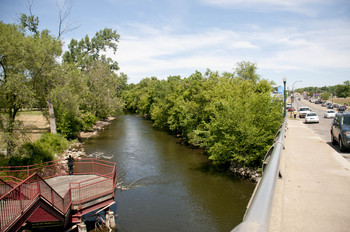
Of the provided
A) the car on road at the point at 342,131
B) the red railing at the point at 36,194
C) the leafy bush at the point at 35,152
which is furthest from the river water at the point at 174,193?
the car on road at the point at 342,131

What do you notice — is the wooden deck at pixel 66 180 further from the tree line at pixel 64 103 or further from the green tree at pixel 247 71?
the green tree at pixel 247 71

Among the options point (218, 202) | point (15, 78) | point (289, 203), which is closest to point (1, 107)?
point (15, 78)

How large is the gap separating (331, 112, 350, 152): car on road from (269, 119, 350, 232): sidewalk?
3466 mm

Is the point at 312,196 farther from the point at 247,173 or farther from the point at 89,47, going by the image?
the point at 89,47

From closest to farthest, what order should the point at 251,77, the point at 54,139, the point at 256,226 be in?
1. the point at 256,226
2. the point at 54,139
3. the point at 251,77

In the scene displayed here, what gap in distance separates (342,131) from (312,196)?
28.6 feet

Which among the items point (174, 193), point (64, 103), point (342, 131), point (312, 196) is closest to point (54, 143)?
point (64, 103)

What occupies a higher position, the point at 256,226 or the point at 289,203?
the point at 256,226

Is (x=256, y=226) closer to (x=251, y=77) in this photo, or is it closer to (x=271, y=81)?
(x=271, y=81)

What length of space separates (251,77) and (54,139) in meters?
41.6

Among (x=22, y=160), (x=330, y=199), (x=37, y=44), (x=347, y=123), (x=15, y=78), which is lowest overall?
(x=22, y=160)

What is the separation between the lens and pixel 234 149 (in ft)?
83.0

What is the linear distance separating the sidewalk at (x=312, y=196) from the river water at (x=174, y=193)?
9713 millimetres

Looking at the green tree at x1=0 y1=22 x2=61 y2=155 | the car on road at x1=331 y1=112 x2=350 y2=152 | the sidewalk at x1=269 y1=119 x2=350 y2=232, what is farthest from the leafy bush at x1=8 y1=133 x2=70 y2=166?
the car on road at x1=331 y1=112 x2=350 y2=152
